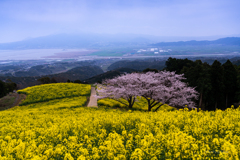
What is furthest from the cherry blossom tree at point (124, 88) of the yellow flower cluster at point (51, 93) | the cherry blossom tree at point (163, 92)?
the yellow flower cluster at point (51, 93)

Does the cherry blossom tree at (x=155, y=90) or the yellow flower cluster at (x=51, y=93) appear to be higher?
the cherry blossom tree at (x=155, y=90)

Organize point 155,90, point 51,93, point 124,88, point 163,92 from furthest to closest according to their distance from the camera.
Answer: point 51,93 → point 124,88 → point 163,92 → point 155,90

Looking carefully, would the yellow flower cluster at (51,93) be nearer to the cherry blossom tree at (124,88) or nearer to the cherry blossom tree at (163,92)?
the cherry blossom tree at (124,88)

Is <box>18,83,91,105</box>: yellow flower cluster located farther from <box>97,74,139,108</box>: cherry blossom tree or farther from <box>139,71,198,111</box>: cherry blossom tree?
<box>139,71,198,111</box>: cherry blossom tree

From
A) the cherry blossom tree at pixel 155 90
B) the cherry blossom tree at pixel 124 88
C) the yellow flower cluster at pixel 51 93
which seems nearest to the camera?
the cherry blossom tree at pixel 155 90

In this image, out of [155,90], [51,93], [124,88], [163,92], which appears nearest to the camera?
[155,90]

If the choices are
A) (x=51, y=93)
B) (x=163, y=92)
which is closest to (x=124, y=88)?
(x=163, y=92)

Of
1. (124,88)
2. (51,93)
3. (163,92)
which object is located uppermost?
(124,88)

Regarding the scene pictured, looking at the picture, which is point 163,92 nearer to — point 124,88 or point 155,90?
point 155,90

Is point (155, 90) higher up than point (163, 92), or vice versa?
point (155, 90)

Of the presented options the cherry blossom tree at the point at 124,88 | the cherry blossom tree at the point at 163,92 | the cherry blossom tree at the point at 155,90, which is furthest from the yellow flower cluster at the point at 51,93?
the cherry blossom tree at the point at 163,92

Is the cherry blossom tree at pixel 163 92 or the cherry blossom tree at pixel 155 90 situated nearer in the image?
the cherry blossom tree at pixel 163 92

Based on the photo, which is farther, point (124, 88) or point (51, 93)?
point (51, 93)

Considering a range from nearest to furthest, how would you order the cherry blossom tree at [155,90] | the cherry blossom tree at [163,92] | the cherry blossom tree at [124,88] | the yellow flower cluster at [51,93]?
the cherry blossom tree at [163,92] < the cherry blossom tree at [155,90] < the cherry blossom tree at [124,88] < the yellow flower cluster at [51,93]
